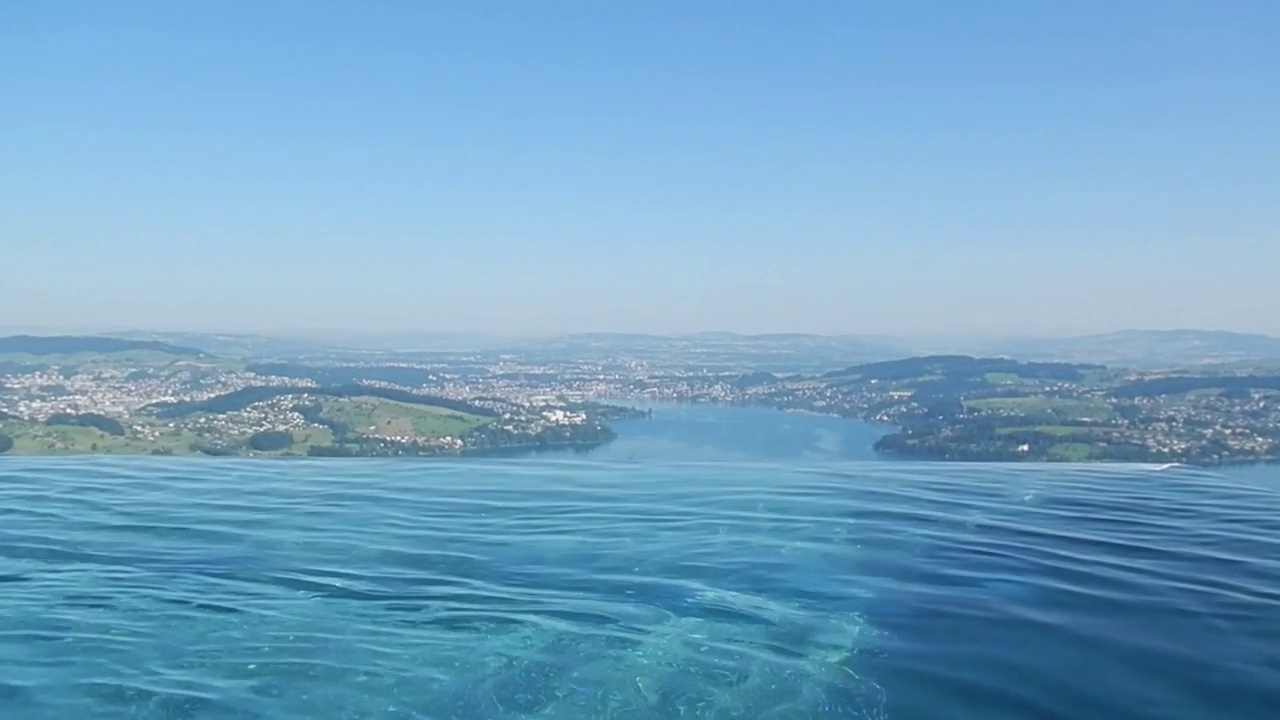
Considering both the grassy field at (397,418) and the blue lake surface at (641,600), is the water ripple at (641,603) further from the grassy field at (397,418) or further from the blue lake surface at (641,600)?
the grassy field at (397,418)

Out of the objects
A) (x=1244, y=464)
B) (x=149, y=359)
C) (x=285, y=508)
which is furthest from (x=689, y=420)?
(x=149, y=359)

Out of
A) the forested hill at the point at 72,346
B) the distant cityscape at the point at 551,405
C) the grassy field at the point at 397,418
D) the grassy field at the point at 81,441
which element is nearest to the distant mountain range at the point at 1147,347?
the distant cityscape at the point at 551,405

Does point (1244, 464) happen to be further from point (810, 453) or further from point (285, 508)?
point (285, 508)

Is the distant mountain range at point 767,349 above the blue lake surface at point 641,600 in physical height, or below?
above

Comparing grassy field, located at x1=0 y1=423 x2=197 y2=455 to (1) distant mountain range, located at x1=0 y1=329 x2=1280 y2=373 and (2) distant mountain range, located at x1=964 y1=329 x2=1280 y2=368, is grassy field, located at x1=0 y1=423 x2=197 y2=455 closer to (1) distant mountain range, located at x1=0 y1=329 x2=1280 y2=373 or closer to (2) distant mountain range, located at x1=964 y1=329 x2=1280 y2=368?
(1) distant mountain range, located at x1=0 y1=329 x2=1280 y2=373

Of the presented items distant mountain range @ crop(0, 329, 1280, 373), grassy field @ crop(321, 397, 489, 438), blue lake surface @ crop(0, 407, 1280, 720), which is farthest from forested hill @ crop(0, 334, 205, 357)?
blue lake surface @ crop(0, 407, 1280, 720)

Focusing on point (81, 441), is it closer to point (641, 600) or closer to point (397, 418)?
point (397, 418)
